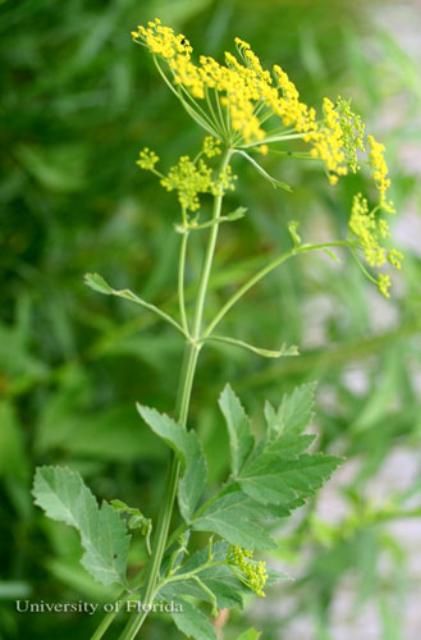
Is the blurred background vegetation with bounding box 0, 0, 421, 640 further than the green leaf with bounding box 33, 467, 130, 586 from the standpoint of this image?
Yes

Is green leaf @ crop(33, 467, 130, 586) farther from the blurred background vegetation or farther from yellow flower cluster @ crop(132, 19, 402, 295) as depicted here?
the blurred background vegetation

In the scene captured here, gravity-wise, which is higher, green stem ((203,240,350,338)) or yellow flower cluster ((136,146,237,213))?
yellow flower cluster ((136,146,237,213))

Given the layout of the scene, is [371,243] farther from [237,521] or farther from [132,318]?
[132,318]

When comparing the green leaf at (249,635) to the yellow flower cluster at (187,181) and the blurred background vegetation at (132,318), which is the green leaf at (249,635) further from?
the blurred background vegetation at (132,318)

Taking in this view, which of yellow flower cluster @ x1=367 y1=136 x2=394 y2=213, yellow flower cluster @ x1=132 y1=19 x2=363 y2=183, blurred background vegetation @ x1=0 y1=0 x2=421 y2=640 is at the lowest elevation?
blurred background vegetation @ x1=0 y1=0 x2=421 y2=640

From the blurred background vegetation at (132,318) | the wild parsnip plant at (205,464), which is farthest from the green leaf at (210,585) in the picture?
the blurred background vegetation at (132,318)

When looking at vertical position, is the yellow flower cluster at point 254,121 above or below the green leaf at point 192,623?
above

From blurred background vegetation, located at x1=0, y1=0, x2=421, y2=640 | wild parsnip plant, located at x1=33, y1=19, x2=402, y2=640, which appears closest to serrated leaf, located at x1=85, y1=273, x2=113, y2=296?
wild parsnip plant, located at x1=33, y1=19, x2=402, y2=640
